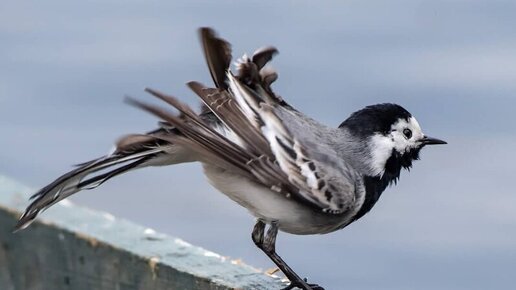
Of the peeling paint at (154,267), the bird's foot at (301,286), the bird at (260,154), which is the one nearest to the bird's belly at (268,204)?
the bird at (260,154)

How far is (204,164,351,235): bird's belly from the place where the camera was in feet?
14.5

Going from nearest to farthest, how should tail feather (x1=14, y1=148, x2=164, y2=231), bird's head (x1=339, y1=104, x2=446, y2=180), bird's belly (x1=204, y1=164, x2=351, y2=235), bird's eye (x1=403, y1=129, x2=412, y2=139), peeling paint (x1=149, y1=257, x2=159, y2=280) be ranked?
peeling paint (x1=149, y1=257, x2=159, y2=280), tail feather (x1=14, y1=148, x2=164, y2=231), bird's belly (x1=204, y1=164, x2=351, y2=235), bird's head (x1=339, y1=104, x2=446, y2=180), bird's eye (x1=403, y1=129, x2=412, y2=139)

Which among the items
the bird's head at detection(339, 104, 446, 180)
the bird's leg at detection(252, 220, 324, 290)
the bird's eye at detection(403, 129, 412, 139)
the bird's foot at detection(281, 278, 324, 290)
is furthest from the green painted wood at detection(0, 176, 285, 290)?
the bird's eye at detection(403, 129, 412, 139)

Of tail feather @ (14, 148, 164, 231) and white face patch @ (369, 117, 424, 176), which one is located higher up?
white face patch @ (369, 117, 424, 176)

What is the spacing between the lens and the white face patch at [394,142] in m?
4.94

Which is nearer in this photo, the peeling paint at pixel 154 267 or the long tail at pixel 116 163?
the peeling paint at pixel 154 267

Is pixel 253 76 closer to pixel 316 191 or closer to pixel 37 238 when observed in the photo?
pixel 316 191

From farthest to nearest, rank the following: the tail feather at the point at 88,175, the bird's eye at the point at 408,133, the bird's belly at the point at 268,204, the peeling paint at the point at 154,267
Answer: the bird's eye at the point at 408,133 < the bird's belly at the point at 268,204 < the tail feather at the point at 88,175 < the peeling paint at the point at 154,267

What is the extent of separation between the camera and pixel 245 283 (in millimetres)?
3273

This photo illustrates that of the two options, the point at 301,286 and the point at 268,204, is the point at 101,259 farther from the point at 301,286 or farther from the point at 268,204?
the point at 268,204

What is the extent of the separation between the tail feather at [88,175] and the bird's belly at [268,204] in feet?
1.25

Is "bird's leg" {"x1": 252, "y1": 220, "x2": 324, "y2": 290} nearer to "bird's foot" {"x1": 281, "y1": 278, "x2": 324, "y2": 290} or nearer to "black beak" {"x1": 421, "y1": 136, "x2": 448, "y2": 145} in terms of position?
"bird's foot" {"x1": 281, "y1": 278, "x2": 324, "y2": 290}

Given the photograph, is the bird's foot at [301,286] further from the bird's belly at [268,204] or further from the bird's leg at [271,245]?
the bird's belly at [268,204]

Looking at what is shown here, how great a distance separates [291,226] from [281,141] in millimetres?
413
